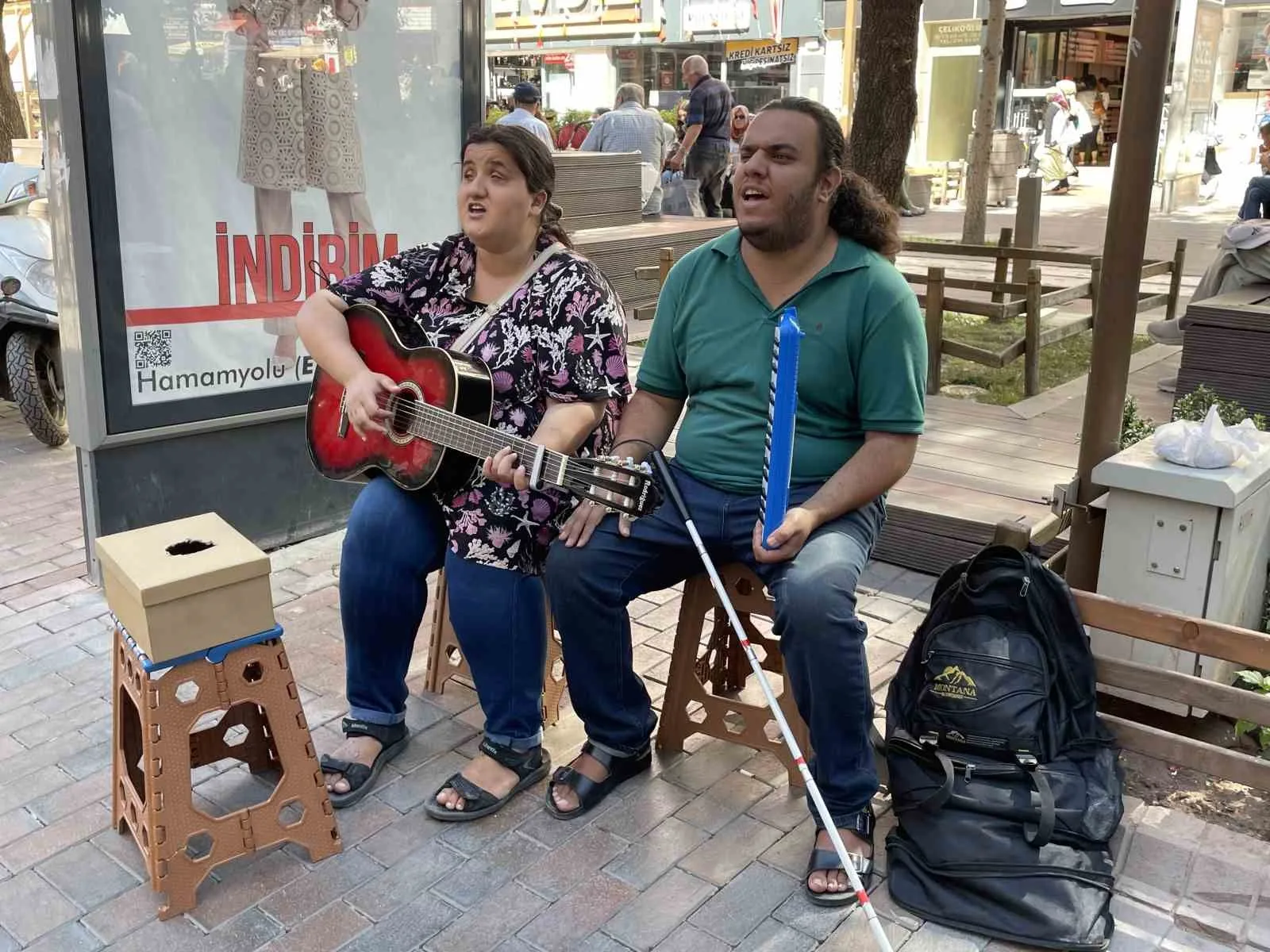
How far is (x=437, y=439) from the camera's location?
2.77m

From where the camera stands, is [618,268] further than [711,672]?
Yes

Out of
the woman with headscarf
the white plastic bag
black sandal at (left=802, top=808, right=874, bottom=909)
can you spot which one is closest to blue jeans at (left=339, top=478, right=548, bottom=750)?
black sandal at (left=802, top=808, right=874, bottom=909)

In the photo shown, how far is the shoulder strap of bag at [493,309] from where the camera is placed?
9.52ft

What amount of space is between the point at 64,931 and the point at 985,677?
6.62 ft

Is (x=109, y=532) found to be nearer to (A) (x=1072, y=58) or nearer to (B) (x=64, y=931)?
(B) (x=64, y=931)

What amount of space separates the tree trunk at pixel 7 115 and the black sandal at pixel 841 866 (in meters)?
8.75

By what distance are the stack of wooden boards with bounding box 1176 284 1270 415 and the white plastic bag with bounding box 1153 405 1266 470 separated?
2.09 metres

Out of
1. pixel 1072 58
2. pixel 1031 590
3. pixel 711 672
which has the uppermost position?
pixel 1072 58

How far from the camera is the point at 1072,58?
79.5 feet

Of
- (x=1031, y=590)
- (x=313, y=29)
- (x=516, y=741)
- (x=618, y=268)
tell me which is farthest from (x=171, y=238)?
(x=618, y=268)

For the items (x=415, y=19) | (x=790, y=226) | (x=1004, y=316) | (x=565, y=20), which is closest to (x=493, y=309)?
(x=790, y=226)

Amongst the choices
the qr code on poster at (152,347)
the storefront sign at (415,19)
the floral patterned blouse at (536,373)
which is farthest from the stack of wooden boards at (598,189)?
the floral patterned blouse at (536,373)

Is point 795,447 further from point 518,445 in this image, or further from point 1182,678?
point 1182,678

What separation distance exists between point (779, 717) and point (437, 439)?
105cm
